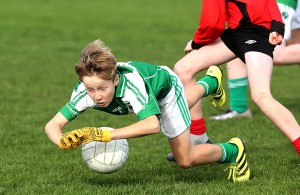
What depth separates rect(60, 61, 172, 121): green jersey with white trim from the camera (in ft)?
19.0

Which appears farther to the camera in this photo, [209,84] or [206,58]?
[206,58]

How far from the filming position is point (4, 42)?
58.3 feet

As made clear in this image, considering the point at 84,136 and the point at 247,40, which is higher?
the point at 84,136

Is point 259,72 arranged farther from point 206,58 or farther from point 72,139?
point 72,139

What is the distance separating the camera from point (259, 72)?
22.1ft

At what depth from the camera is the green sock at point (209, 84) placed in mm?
7068

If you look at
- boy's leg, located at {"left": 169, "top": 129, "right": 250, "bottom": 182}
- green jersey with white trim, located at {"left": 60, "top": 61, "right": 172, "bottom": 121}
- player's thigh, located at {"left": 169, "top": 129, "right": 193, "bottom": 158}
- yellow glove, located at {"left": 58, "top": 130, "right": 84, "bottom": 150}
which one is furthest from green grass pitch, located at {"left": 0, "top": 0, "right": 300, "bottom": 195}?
green jersey with white trim, located at {"left": 60, "top": 61, "right": 172, "bottom": 121}

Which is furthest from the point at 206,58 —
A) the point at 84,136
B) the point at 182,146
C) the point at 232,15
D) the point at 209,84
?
the point at 84,136

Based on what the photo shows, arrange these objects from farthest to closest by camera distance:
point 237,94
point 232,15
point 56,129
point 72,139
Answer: point 237,94, point 232,15, point 56,129, point 72,139

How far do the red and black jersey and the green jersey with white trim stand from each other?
110 cm

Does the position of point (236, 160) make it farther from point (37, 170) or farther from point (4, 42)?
point (4, 42)

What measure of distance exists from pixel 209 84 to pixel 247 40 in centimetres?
54

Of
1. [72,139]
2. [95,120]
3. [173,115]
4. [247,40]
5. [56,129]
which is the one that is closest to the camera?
[72,139]

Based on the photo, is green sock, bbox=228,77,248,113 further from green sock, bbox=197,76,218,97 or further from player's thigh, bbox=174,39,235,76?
green sock, bbox=197,76,218,97
